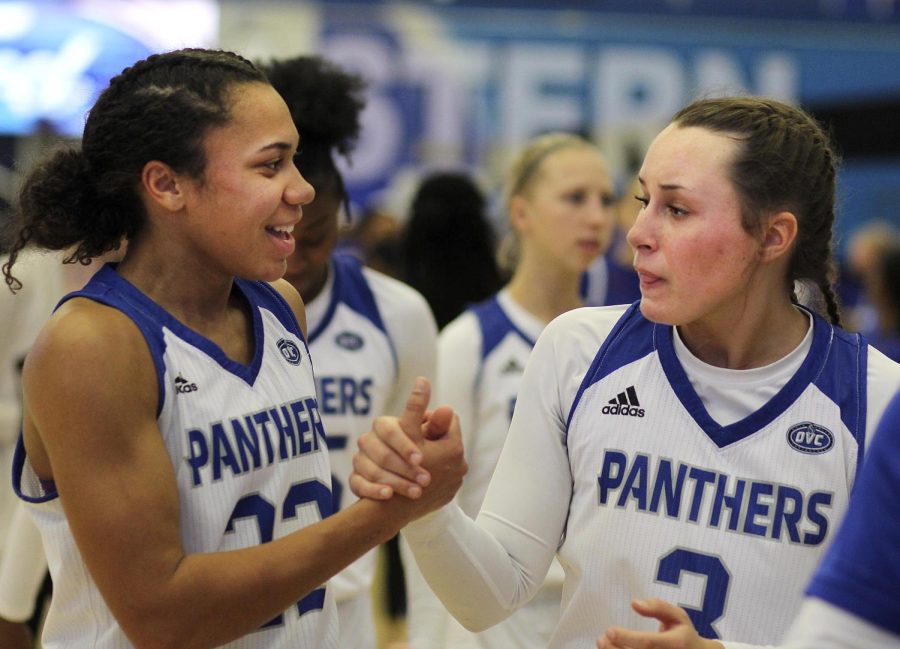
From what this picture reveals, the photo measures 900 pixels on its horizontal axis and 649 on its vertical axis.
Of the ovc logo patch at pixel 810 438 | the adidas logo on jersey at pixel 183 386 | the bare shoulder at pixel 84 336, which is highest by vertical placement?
the bare shoulder at pixel 84 336

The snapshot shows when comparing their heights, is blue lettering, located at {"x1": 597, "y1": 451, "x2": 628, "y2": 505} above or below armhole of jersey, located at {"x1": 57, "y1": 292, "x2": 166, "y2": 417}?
below

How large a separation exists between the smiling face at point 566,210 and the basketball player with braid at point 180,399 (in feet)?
6.13

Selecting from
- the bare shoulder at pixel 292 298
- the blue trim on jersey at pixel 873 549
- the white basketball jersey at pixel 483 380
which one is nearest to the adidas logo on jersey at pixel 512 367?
the white basketball jersey at pixel 483 380

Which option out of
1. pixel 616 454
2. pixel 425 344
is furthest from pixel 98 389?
pixel 425 344

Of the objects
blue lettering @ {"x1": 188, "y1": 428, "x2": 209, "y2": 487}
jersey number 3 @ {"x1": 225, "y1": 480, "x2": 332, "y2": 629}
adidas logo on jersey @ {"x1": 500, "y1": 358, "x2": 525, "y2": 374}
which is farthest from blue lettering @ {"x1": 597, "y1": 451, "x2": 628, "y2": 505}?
adidas logo on jersey @ {"x1": 500, "y1": 358, "x2": 525, "y2": 374}

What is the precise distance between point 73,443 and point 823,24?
31.4 feet

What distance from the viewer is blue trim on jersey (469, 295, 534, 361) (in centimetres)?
371

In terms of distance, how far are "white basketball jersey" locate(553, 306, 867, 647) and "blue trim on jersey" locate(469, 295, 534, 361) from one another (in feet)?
4.80

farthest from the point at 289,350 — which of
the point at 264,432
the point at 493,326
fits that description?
the point at 493,326

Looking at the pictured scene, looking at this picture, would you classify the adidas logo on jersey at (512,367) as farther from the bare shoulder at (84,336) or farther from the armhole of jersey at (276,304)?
the bare shoulder at (84,336)

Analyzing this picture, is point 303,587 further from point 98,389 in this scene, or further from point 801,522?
point 801,522

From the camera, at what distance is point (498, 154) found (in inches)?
388

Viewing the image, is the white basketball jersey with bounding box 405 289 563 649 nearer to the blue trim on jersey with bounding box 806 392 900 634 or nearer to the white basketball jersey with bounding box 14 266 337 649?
the white basketball jersey with bounding box 14 266 337 649

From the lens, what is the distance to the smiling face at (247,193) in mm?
2064
